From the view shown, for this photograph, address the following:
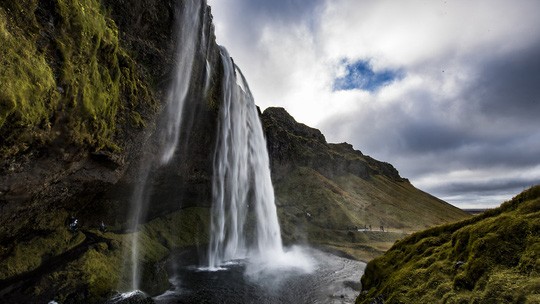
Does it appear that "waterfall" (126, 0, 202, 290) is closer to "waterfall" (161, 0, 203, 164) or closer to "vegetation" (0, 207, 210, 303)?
"waterfall" (161, 0, 203, 164)

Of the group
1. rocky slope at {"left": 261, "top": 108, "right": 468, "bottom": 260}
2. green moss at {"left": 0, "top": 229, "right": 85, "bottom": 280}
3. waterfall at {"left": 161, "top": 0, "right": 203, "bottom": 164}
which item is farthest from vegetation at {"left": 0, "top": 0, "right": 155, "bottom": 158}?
rocky slope at {"left": 261, "top": 108, "right": 468, "bottom": 260}

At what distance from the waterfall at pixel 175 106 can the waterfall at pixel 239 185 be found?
9481 mm

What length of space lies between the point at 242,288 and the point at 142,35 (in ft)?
87.2

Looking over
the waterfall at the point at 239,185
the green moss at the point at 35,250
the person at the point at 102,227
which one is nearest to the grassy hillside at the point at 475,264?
the green moss at the point at 35,250

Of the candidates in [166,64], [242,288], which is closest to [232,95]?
[166,64]

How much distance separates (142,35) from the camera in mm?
29047

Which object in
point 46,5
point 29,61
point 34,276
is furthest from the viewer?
point 34,276

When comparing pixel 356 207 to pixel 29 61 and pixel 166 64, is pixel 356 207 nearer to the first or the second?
pixel 166 64

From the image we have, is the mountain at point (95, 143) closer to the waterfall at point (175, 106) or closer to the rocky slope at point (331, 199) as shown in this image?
the waterfall at point (175, 106)

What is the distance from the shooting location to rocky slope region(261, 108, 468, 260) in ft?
219

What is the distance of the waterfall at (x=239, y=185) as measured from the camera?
1816 inches

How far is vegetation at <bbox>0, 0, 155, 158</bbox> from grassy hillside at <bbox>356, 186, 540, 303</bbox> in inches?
723

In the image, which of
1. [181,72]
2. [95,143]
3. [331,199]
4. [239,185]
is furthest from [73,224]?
[331,199]

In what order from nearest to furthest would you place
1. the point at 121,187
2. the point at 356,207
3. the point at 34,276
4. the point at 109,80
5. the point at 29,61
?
the point at 29,61 → the point at 34,276 → the point at 109,80 → the point at 121,187 → the point at 356,207
